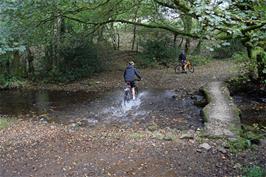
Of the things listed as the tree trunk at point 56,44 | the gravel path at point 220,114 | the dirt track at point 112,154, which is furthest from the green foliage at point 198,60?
the dirt track at point 112,154

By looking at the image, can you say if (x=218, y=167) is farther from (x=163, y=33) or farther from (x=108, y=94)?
(x=163, y=33)

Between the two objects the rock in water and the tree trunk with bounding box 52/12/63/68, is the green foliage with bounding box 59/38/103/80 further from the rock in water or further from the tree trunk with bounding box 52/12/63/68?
the rock in water

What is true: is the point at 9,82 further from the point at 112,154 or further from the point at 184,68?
the point at 112,154

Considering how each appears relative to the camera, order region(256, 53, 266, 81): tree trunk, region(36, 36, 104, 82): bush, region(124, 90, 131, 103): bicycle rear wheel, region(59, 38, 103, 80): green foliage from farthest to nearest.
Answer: region(59, 38, 103, 80): green foliage
region(36, 36, 104, 82): bush
region(124, 90, 131, 103): bicycle rear wheel
region(256, 53, 266, 81): tree trunk

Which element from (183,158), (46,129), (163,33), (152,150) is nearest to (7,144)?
(46,129)

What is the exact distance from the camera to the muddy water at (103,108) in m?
14.3

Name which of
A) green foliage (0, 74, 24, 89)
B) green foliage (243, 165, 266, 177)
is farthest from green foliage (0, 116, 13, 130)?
green foliage (0, 74, 24, 89)

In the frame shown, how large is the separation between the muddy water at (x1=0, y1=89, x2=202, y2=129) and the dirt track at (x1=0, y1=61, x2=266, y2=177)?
2.42 m

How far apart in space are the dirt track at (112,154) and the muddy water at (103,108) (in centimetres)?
242

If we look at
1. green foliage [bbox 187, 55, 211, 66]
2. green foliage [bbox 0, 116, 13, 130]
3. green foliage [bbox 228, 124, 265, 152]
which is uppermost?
green foliage [bbox 187, 55, 211, 66]

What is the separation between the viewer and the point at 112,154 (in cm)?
909

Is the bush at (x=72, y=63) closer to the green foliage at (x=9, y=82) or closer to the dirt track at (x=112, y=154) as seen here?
the green foliage at (x=9, y=82)

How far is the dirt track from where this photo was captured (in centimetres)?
806

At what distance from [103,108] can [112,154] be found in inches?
302
